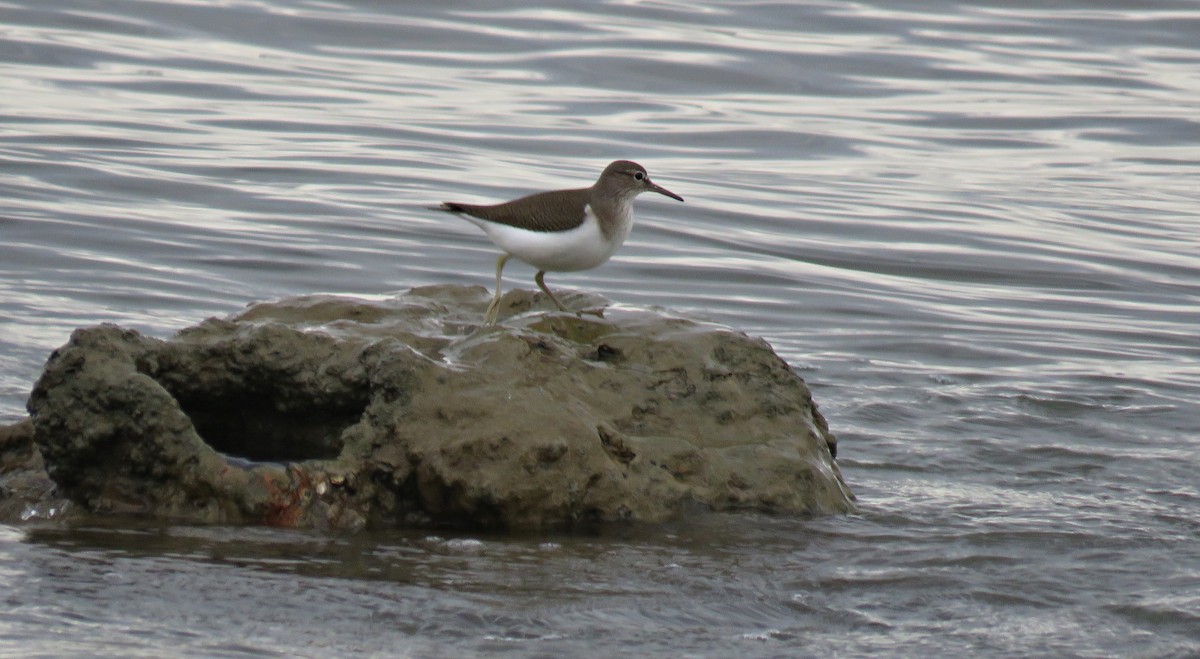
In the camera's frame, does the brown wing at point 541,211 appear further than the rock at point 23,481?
Yes

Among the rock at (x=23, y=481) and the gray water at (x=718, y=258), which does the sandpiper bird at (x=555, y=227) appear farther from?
the rock at (x=23, y=481)

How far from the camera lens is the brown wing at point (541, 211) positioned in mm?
7461

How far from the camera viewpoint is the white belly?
24.4ft

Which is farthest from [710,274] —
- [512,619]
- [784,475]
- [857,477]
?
[512,619]

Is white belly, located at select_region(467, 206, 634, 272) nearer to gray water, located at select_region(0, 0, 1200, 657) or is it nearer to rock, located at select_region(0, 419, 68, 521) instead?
gray water, located at select_region(0, 0, 1200, 657)

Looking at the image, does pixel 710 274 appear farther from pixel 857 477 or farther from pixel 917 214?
pixel 857 477

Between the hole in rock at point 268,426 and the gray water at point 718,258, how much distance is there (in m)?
0.70

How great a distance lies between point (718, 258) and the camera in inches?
485

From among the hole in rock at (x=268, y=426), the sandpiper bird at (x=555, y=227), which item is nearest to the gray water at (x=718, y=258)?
the hole in rock at (x=268, y=426)

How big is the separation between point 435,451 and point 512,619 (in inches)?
40.9

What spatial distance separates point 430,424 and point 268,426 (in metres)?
0.84

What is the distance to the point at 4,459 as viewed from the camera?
6102mm

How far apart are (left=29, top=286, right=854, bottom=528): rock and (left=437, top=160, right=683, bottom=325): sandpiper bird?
826 millimetres

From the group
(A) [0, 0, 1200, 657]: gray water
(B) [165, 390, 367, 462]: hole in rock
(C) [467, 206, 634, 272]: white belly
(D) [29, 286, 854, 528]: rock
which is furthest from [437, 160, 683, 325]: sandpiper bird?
(A) [0, 0, 1200, 657]: gray water
